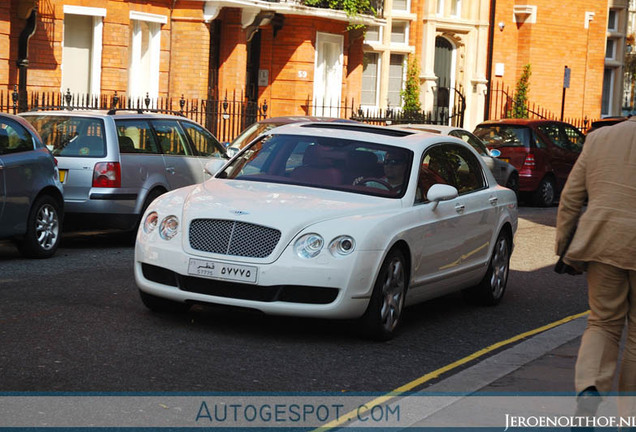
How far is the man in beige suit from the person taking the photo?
593 cm

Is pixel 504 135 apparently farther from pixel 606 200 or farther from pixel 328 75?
pixel 606 200

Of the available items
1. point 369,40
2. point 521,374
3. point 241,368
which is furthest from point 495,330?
point 369,40

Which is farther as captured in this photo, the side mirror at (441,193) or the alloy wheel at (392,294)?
the side mirror at (441,193)

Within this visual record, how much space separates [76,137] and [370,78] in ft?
72.2

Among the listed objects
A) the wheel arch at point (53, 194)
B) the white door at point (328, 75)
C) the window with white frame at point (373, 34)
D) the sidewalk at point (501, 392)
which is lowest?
the sidewalk at point (501, 392)

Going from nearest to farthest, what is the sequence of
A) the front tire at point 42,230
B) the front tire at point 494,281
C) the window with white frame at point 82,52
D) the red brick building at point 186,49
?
the front tire at point 494,281
the front tire at point 42,230
the red brick building at point 186,49
the window with white frame at point 82,52

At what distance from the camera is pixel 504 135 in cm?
2386

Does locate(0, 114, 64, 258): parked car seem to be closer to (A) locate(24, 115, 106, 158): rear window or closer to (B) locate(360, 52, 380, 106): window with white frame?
(A) locate(24, 115, 106, 158): rear window

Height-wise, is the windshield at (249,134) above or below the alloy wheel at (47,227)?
above

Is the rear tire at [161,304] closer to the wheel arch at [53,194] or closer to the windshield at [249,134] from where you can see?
the wheel arch at [53,194]

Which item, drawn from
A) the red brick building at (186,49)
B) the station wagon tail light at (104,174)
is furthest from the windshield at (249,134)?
the red brick building at (186,49)

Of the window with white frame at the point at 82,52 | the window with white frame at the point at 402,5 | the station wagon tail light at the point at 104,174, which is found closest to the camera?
the station wagon tail light at the point at 104,174

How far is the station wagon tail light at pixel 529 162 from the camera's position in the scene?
76.9 ft

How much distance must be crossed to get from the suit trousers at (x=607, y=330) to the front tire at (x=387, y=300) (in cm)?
262
